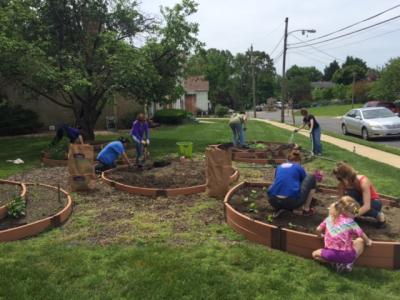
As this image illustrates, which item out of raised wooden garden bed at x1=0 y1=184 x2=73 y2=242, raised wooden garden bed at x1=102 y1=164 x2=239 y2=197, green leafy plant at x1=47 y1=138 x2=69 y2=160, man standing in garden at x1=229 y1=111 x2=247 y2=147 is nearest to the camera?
raised wooden garden bed at x1=0 y1=184 x2=73 y2=242

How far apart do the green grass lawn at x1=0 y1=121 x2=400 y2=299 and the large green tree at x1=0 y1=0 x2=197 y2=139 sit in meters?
8.95

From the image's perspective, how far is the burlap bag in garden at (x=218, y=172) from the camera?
851 cm

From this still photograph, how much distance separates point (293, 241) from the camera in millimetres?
5684

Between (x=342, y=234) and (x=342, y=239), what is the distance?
0.05 metres

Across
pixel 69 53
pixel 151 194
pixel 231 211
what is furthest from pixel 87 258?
pixel 69 53

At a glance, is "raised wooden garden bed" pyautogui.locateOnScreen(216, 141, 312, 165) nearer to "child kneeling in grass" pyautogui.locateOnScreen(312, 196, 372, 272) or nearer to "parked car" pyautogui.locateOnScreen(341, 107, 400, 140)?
"parked car" pyautogui.locateOnScreen(341, 107, 400, 140)

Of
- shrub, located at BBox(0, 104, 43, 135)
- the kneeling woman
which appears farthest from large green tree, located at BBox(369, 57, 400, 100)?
the kneeling woman

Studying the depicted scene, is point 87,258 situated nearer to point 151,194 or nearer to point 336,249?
point 336,249

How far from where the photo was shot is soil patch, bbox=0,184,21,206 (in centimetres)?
810

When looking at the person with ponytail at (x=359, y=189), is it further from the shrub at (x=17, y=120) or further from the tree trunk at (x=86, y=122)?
the shrub at (x=17, y=120)

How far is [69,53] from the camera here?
1669 centimetres

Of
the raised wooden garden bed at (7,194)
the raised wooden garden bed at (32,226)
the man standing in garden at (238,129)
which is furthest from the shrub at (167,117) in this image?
the raised wooden garden bed at (32,226)

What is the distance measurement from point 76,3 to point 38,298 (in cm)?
1441

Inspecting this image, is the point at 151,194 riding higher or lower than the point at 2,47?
lower
